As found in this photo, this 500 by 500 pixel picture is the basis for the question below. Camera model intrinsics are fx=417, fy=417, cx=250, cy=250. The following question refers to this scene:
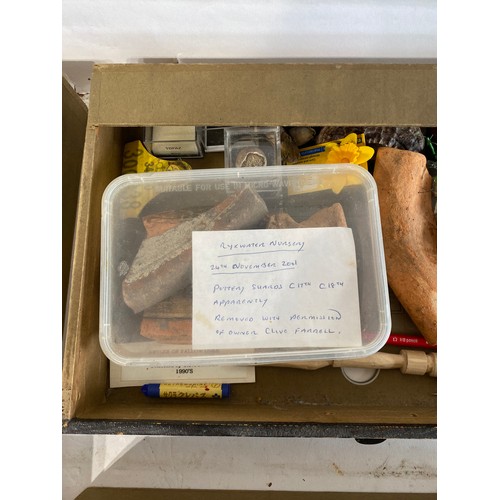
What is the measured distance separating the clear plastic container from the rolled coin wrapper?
0.10 meters

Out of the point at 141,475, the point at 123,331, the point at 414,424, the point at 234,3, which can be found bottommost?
the point at 141,475

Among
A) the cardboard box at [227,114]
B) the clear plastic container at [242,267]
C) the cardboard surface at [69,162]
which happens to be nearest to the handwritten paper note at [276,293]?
the clear plastic container at [242,267]

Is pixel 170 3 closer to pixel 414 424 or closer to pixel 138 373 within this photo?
pixel 138 373

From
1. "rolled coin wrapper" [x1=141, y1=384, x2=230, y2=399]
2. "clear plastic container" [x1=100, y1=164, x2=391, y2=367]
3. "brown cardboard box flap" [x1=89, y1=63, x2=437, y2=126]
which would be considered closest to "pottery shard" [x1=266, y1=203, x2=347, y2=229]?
"clear plastic container" [x1=100, y1=164, x2=391, y2=367]

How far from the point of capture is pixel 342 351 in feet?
1.80

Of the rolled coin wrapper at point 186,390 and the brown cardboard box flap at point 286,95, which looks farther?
the rolled coin wrapper at point 186,390

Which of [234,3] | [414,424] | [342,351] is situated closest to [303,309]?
[342,351]

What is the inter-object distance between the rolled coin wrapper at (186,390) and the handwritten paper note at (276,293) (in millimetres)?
144

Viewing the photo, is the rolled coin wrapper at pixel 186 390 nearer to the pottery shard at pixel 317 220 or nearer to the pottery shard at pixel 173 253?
the pottery shard at pixel 173 253

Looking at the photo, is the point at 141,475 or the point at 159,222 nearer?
the point at 159,222

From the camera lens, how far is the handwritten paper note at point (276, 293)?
0.55 m

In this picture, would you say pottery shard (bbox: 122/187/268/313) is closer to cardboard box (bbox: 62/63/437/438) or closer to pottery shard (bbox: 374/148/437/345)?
cardboard box (bbox: 62/63/437/438)

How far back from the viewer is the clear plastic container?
547 millimetres

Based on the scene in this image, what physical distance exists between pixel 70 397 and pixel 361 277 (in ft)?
1.36
